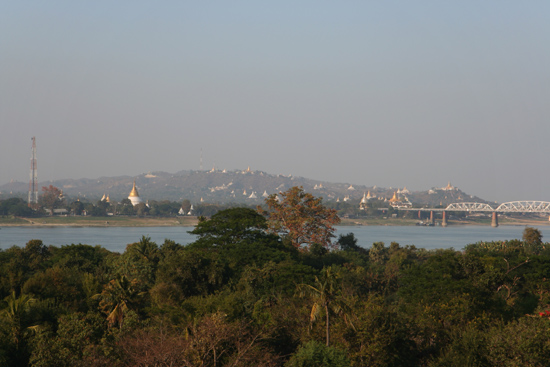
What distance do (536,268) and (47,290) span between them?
22616mm

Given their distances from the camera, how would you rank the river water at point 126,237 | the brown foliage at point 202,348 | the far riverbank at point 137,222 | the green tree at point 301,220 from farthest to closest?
1. the far riverbank at point 137,222
2. the river water at point 126,237
3. the green tree at point 301,220
4. the brown foliage at point 202,348

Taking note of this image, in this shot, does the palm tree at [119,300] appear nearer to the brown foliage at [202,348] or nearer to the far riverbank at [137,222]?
the brown foliage at [202,348]

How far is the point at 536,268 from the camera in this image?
1272 inches

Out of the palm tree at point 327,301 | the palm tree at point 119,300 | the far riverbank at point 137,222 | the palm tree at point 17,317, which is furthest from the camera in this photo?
the far riverbank at point 137,222

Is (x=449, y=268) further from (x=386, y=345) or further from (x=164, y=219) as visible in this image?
(x=164, y=219)

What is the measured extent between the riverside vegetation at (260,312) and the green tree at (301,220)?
24.9 feet

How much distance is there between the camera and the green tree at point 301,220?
146ft

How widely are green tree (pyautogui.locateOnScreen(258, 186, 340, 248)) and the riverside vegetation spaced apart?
24.9ft

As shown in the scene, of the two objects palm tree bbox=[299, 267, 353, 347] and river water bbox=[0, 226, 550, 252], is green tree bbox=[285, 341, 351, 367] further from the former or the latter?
river water bbox=[0, 226, 550, 252]

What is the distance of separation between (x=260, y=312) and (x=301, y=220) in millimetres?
22132

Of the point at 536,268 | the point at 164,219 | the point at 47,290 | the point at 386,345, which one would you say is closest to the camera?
the point at 386,345

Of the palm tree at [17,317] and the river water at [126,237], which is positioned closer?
the palm tree at [17,317]

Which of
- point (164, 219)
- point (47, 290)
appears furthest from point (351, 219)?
point (47, 290)

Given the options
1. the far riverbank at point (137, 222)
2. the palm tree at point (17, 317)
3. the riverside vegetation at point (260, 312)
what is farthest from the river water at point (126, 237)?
the palm tree at point (17, 317)
